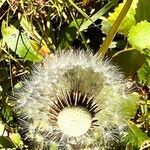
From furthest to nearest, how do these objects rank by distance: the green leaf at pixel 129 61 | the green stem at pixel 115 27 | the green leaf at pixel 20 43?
the green leaf at pixel 20 43 → the green leaf at pixel 129 61 → the green stem at pixel 115 27

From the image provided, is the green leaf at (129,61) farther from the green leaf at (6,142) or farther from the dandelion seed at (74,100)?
the green leaf at (6,142)

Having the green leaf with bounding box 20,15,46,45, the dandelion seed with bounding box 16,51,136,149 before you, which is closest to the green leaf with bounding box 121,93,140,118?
the dandelion seed with bounding box 16,51,136,149

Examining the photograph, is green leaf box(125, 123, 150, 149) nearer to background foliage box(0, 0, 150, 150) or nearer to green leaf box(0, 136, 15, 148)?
background foliage box(0, 0, 150, 150)

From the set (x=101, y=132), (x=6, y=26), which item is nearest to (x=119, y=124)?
(x=101, y=132)

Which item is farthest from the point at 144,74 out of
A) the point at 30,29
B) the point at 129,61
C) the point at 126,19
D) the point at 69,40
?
the point at 30,29

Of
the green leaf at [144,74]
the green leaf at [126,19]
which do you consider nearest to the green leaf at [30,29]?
the green leaf at [126,19]

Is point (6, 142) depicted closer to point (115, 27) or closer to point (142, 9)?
point (115, 27)

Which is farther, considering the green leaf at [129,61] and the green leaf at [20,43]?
the green leaf at [20,43]
